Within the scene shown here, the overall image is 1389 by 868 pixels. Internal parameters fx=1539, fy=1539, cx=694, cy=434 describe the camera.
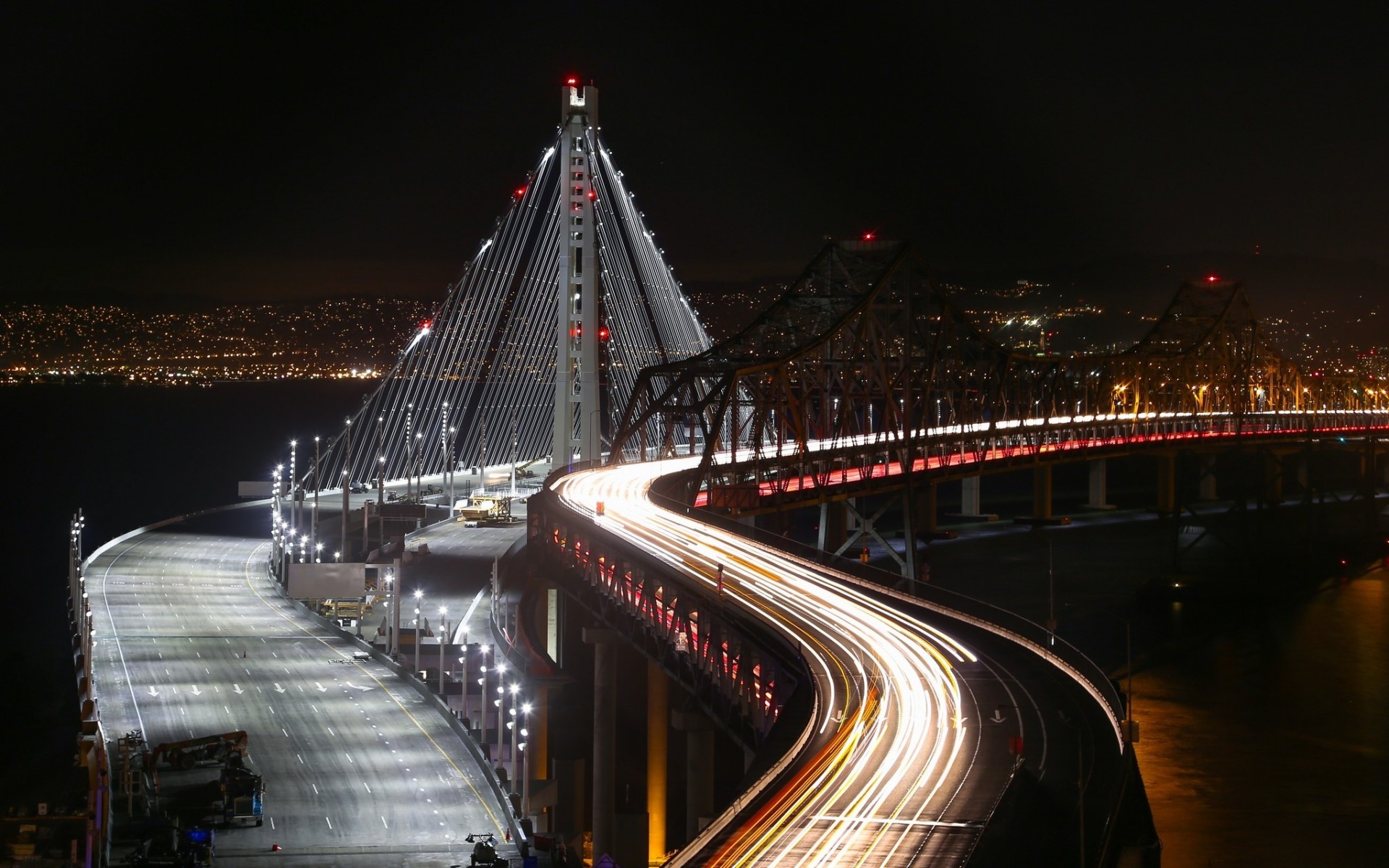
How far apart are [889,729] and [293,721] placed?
848 inches

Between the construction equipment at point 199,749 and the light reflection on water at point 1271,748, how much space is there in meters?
21.3

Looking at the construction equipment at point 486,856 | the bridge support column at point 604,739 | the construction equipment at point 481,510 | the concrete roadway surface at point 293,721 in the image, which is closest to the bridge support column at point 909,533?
the bridge support column at point 604,739

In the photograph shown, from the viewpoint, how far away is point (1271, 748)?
146 feet

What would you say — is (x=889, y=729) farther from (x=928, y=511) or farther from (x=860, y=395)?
(x=928, y=511)

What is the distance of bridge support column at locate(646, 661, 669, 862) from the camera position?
128 feet

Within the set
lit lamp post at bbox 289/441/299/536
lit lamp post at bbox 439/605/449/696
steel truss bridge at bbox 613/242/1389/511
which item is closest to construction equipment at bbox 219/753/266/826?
lit lamp post at bbox 439/605/449/696

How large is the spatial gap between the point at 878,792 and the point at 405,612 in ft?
139

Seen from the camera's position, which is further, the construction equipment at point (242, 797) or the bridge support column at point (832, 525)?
the bridge support column at point (832, 525)

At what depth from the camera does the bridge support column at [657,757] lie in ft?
128

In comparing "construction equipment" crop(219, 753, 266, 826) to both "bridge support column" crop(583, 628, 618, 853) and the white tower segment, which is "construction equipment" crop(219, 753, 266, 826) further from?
the white tower segment

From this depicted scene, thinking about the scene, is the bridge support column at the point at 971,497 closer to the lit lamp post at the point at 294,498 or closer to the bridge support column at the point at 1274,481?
the bridge support column at the point at 1274,481

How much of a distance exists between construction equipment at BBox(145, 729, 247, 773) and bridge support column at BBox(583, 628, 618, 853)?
9.18m

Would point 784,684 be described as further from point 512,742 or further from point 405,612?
point 405,612

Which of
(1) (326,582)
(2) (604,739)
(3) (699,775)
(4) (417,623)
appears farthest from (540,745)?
(1) (326,582)
